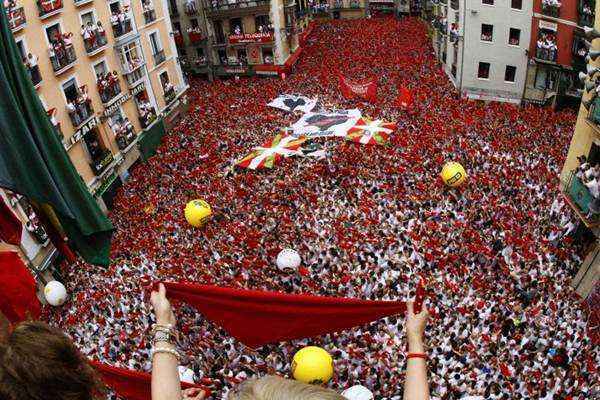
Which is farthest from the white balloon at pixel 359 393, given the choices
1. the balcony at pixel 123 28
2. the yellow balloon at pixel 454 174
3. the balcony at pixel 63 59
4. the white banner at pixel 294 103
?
the balcony at pixel 123 28

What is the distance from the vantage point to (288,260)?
15.9m

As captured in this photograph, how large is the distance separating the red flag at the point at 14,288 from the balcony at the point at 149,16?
25.9m

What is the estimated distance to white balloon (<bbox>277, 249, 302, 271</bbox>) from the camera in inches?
625

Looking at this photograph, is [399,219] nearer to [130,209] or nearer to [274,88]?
[130,209]

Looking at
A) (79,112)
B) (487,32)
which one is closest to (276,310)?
(79,112)

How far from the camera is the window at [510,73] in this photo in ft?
93.0

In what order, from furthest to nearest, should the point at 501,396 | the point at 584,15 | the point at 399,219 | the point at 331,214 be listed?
the point at 584,15 < the point at 331,214 < the point at 399,219 < the point at 501,396

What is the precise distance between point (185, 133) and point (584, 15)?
23532 mm

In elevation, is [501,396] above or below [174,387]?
below

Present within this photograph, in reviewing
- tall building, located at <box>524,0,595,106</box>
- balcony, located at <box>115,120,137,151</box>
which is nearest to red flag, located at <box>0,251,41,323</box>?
balcony, located at <box>115,120,137,151</box>

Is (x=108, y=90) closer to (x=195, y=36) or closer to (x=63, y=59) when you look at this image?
(x=63, y=59)

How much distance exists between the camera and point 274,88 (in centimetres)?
3475

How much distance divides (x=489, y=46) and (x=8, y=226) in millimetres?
30013

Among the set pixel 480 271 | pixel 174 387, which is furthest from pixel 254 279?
pixel 174 387
